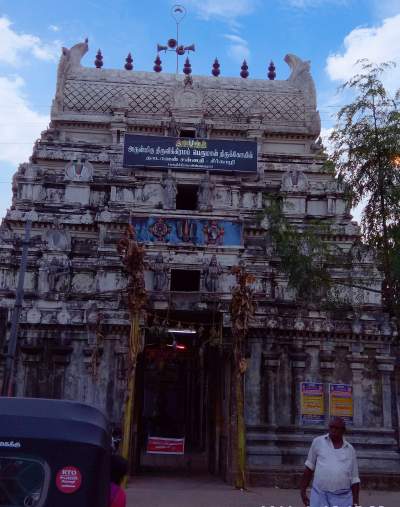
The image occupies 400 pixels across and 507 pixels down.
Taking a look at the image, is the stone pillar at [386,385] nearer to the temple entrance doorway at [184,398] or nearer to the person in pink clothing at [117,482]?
the temple entrance doorway at [184,398]

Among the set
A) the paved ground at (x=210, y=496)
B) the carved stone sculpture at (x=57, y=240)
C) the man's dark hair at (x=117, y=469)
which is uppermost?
the carved stone sculpture at (x=57, y=240)

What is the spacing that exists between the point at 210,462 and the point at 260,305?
6.32 m

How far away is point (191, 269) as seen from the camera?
2628 centimetres

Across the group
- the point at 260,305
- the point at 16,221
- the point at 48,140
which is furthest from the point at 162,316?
the point at 48,140

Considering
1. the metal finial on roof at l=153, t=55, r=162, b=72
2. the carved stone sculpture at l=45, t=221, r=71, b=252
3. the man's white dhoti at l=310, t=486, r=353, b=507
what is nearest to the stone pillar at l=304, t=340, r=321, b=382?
the carved stone sculpture at l=45, t=221, r=71, b=252

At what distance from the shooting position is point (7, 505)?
4086 millimetres

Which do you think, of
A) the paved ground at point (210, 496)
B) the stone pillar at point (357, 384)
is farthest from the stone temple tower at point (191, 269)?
the paved ground at point (210, 496)

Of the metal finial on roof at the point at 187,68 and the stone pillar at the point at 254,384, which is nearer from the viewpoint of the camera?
the stone pillar at the point at 254,384

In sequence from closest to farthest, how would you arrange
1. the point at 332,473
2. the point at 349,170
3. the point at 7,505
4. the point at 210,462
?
1. the point at 7,505
2. the point at 332,473
3. the point at 349,170
4. the point at 210,462

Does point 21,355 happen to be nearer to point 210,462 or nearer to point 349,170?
point 210,462

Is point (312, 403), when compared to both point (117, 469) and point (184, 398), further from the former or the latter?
point (184, 398)

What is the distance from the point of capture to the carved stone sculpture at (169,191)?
1123 inches

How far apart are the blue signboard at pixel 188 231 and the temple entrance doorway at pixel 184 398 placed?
14.5ft

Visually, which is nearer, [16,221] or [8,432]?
[8,432]
